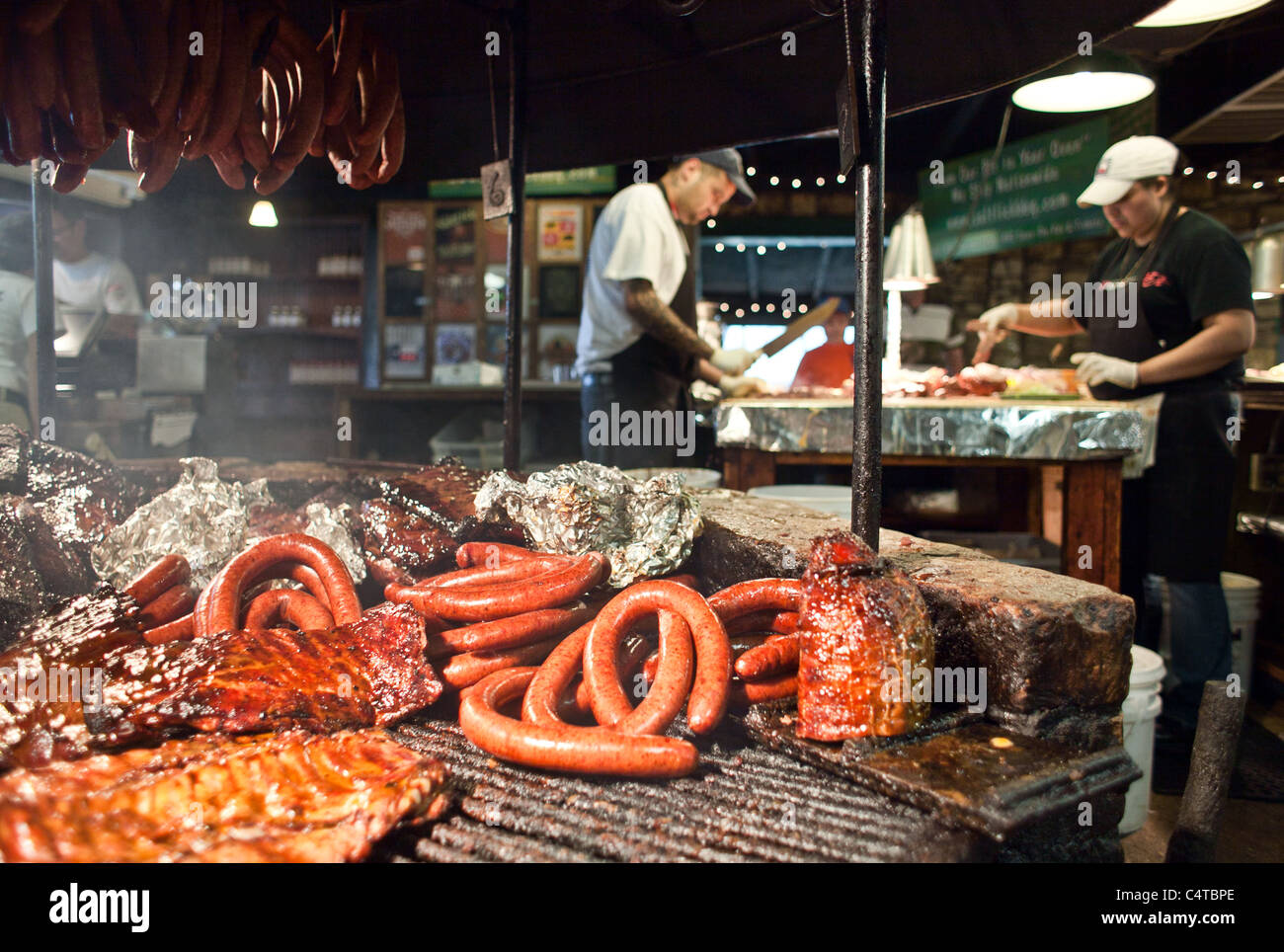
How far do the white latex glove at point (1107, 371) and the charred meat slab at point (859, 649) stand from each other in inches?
121

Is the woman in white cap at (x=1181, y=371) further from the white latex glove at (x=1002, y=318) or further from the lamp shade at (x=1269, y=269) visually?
the lamp shade at (x=1269, y=269)

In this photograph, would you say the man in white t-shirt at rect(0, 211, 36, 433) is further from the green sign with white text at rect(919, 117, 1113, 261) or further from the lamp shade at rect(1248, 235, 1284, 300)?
the lamp shade at rect(1248, 235, 1284, 300)

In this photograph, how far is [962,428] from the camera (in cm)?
407

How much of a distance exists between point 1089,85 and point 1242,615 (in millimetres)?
3315

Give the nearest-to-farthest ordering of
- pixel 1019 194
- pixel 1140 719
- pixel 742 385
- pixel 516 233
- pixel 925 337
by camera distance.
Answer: pixel 1140 719 → pixel 516 233 → pixel 742 385 → pixel 1019 194 → pixel 925 337

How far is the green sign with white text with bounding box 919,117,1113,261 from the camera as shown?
300 inches

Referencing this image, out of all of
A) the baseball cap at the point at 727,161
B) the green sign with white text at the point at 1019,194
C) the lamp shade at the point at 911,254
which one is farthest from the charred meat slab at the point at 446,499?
the green sign with white text at the point at 1019,194

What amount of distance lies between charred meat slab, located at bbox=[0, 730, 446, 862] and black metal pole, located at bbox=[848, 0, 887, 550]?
1022 mm

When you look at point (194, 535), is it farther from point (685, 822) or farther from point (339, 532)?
point (685, 822)

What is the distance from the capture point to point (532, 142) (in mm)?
3270

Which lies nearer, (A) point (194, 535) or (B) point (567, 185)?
(A) point (194, 535)

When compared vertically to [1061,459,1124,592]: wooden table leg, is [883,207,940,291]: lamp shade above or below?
above

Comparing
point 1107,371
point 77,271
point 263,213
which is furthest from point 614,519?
point 263,213

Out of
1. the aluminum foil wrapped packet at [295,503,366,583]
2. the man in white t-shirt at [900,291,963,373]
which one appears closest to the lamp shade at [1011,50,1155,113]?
the man in white t-shirt at [900,291,963,373]
